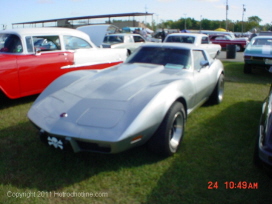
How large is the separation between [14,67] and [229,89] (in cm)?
502

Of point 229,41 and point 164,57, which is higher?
point 164,57

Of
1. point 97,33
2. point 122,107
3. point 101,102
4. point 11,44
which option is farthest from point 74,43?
point 122,107

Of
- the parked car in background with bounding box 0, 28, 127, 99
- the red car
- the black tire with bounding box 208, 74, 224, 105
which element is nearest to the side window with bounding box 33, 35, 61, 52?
the parked car in background with bounding box 0, 28, 127, 99

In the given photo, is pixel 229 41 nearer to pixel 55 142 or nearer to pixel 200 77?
pixel 200 77

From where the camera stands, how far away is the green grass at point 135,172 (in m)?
2.42

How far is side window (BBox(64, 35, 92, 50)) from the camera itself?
587 cm

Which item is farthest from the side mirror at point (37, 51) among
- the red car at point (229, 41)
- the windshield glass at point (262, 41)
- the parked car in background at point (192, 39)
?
the red car at point (229, 41)

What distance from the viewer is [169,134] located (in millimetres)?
2898

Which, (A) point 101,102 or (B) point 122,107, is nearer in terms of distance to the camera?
(B) point 122,107

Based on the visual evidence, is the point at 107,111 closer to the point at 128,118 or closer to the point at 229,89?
the point at 128,118

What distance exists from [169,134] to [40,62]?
3326 mm

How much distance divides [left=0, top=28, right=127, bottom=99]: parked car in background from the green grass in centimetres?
103

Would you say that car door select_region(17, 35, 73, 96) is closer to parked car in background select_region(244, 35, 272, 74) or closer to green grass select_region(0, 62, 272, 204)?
green grass select_region(0, 62, 272, 204)

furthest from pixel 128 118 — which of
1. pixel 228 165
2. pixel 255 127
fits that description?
pixel 255 127
